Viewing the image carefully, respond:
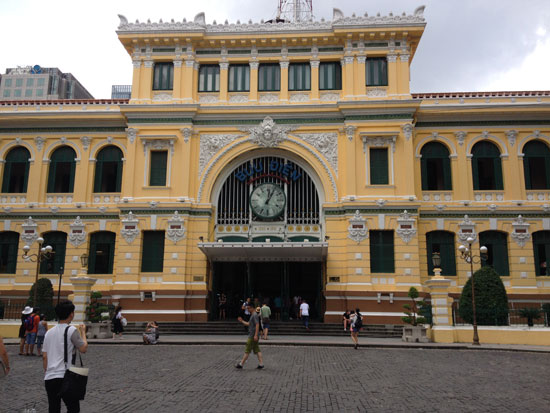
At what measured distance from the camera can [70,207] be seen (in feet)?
107

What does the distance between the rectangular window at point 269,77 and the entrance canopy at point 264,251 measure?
1072cm

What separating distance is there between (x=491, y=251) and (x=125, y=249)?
2246 centimetres

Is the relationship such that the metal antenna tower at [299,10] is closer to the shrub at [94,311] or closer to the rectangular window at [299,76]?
the rectangular window at [299,76]

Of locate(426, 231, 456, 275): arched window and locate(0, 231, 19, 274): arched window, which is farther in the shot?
locate(0, 231, 19, 274): arched window

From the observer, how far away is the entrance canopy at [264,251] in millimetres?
27844

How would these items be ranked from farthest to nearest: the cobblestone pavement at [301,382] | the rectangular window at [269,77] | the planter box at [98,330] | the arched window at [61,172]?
the arched window at [61,172]
the rectangular window at [269,77]
the planter box at [98,330]
the cobblestone pavement at [301,382]

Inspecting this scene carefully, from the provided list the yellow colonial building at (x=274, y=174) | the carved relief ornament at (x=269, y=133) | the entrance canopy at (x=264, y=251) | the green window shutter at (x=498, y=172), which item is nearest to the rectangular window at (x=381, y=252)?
the yellow colonial building at (x=274, y=174)

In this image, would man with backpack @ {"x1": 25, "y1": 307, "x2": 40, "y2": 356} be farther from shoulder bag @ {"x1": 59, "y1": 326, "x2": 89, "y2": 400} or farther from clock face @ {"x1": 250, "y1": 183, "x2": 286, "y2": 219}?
clock face @ {"x1": 250, "y1": 183, "x2": 286, "y2": 219}

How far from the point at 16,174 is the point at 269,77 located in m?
18.3

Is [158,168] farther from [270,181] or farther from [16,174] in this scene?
[16,174]

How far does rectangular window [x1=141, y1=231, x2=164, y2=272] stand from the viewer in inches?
1194

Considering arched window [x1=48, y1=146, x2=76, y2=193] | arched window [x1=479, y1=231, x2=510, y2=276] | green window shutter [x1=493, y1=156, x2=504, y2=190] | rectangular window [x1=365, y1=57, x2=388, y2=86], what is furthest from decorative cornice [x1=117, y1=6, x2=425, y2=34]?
arched window [x1=479, y1=231, x2=510, y2=276]

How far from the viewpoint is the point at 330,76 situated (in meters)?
32.3

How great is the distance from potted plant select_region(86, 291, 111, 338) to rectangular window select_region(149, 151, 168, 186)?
843 cm
